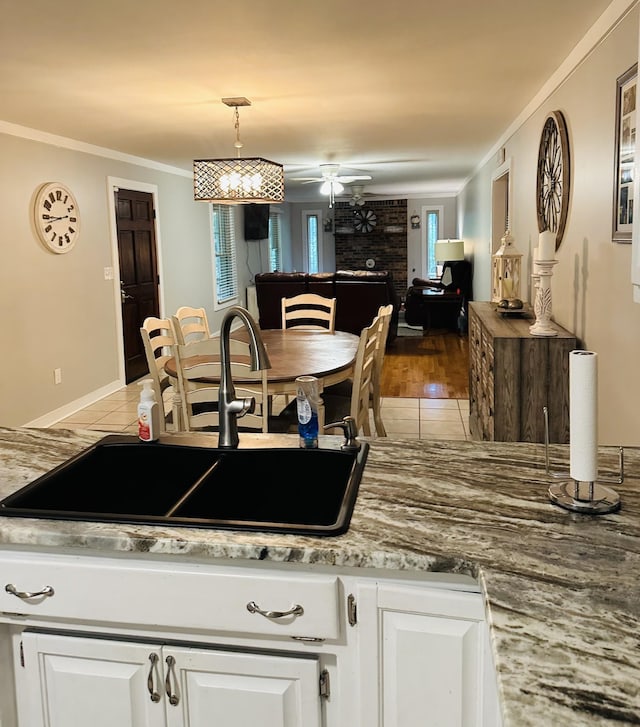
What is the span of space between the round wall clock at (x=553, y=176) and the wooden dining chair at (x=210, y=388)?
179 centimetres

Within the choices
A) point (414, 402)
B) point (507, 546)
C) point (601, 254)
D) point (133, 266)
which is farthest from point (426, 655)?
point (133, 266)

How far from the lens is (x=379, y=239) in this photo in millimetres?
13664

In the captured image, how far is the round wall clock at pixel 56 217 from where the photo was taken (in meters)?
5.02

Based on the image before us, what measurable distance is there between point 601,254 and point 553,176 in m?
1.05

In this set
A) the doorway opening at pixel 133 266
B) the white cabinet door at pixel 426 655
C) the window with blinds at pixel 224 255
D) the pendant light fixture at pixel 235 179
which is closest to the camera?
the white cabinet door at pixel 426 655

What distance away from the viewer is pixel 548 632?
0.92 meters

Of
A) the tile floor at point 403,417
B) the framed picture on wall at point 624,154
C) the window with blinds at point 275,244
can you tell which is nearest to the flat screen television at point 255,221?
the window with blinds at point 275,244

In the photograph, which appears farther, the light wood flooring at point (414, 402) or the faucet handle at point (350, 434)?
the light wood flooring at point (414, 402)

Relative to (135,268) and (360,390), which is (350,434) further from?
(135,268)

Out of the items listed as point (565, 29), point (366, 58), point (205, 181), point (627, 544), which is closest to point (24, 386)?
point (205, 181)

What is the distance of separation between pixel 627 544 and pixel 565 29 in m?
→ 2.50

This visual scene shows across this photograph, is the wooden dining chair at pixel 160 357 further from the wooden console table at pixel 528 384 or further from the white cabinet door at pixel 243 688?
the white cabinet door at pixel 243 688

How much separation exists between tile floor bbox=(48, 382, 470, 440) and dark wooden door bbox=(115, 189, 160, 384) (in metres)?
0.94

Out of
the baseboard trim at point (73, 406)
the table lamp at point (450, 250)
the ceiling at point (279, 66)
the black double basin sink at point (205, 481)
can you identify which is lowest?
the baseboard trim at point (73, 406)
